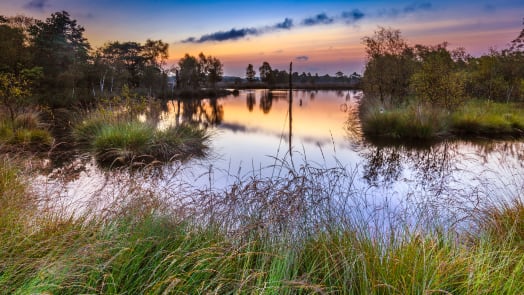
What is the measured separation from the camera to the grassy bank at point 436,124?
13.3 m

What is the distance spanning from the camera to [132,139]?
9.70m

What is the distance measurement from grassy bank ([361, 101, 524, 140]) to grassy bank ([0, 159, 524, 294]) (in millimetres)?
9707

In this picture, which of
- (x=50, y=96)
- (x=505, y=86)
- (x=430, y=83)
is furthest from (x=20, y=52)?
(x=505, y=86)

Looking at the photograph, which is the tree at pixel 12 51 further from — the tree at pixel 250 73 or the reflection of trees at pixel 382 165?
the tree at pixel 250 73

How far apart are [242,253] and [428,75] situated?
1647cm

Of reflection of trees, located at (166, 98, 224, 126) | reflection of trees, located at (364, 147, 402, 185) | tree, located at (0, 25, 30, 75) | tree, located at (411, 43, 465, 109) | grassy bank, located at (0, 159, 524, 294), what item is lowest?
reflection of trees, located at (364, 147, 402, 185)

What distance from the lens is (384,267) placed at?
8.54 feet

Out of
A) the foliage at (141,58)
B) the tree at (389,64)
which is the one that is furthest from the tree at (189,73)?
the tree at (389,64)

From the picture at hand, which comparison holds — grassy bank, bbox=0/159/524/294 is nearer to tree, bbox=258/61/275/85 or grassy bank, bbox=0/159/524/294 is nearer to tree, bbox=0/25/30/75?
tree, bbox=0/25/30/75

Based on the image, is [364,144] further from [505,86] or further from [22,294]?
[505,86]

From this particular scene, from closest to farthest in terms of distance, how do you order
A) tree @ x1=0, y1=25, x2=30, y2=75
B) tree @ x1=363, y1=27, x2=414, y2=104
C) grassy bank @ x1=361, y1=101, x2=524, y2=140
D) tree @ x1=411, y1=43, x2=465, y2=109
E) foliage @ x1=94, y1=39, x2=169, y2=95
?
grassy bank @ x1=361, y1=101, x2=524, y2=140
tree @ x1=411, y1=43, x2=465, y2=109
tree @ x1=0, y1=25, x2=30, y2=75
tree @ x1=363, y1=27, x2=414, y2=104
foliage @ x1=94, y1=39, x2=169, y2=95

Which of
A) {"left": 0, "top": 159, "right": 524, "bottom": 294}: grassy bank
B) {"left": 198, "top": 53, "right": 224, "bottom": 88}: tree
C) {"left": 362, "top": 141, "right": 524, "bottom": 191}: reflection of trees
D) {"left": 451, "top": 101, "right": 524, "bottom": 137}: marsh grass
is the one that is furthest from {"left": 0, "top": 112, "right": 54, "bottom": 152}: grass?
{"left": 198, "top": 53, "right": 224, "bottom": 88}: tree

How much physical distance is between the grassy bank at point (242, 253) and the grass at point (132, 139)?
215 inches

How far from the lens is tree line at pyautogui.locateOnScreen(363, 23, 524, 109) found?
16.5 m
